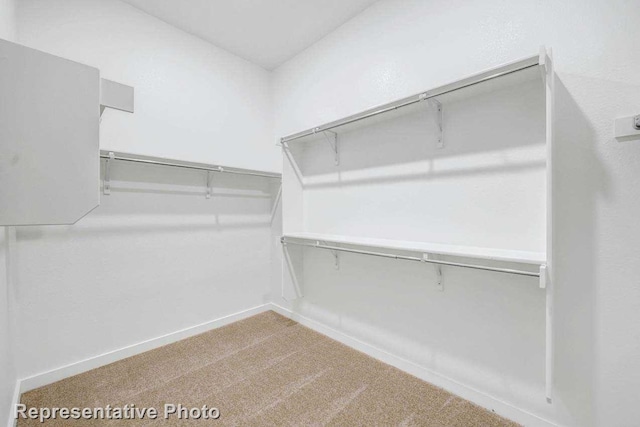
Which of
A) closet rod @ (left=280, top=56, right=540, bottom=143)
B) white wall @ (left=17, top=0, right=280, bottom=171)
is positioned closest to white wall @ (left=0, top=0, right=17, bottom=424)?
white wall @ (left=17, top=0, right=280, bottom=171)

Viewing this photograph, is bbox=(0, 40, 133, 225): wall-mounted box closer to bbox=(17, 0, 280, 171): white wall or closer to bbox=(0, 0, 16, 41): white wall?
bbox=(0, 0, 16, 41): white wall

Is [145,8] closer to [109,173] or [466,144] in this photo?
[109,173]

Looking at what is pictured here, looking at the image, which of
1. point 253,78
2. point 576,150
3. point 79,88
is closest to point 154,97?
point 253,78

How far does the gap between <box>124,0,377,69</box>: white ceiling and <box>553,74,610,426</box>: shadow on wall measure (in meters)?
1.52

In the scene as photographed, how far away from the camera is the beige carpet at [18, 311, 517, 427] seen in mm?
1475

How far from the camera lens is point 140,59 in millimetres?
2094

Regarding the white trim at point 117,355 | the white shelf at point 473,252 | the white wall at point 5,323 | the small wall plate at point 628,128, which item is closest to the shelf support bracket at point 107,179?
the white wall at point 5,323

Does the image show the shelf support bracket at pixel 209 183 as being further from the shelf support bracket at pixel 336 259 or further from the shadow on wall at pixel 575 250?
the shadow on wall at pixel 575 250

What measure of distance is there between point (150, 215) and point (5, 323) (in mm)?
956

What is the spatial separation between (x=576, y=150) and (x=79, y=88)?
1813 mm

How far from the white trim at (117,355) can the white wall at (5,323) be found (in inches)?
6.3

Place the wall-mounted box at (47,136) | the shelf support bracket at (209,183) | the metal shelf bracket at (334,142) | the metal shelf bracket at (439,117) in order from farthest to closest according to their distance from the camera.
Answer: the shelf support bracket at (209,183) → the metal shelf bracket at (334,142) → the metal shelf bracket at (439,117) → the wall-mounted box at (47,136)

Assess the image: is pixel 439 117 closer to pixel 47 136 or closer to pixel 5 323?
pixel 47 136

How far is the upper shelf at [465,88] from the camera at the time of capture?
121 cm
